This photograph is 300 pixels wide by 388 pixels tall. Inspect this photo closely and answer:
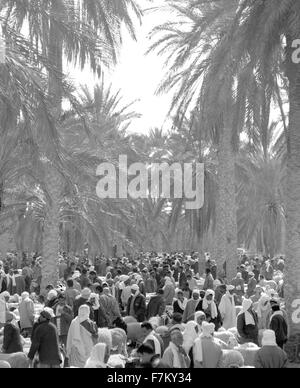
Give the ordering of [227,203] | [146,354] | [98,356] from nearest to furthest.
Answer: [146,354]
[98,356]
[227,203]

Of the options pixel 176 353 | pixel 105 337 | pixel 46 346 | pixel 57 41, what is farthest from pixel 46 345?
pixel 57 41

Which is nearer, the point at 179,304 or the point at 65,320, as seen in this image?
the point at 65,320

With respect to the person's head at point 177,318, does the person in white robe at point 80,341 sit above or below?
below

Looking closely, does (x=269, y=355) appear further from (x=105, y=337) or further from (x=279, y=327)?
(x=279, y=327)

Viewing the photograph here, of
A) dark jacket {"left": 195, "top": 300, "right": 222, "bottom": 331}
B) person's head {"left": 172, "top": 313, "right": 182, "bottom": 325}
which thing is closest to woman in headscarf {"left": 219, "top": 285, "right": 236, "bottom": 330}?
dark jacket {"left": 195, "top": 300, "right": 222, "bottom": 331}

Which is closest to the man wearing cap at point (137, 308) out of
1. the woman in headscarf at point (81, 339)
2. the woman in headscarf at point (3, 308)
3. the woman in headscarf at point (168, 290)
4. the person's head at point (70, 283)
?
the person's head at point (70, 283)

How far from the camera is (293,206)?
14.6 m

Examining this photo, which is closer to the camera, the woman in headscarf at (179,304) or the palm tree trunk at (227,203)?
the woman in headscarf at (179,304)

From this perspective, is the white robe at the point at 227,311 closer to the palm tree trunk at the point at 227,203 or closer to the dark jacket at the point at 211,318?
the dark jacket at the point at 211,318

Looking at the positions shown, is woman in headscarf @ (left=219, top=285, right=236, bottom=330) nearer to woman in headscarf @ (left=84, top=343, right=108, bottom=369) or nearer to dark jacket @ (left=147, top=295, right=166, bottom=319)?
dark jacket @ (left=147, top=295, right=166, bottom=319)

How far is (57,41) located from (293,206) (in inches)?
238

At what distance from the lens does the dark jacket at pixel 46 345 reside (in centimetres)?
999

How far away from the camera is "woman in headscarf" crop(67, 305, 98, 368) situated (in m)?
11.0

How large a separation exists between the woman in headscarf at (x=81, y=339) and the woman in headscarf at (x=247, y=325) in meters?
2.91
